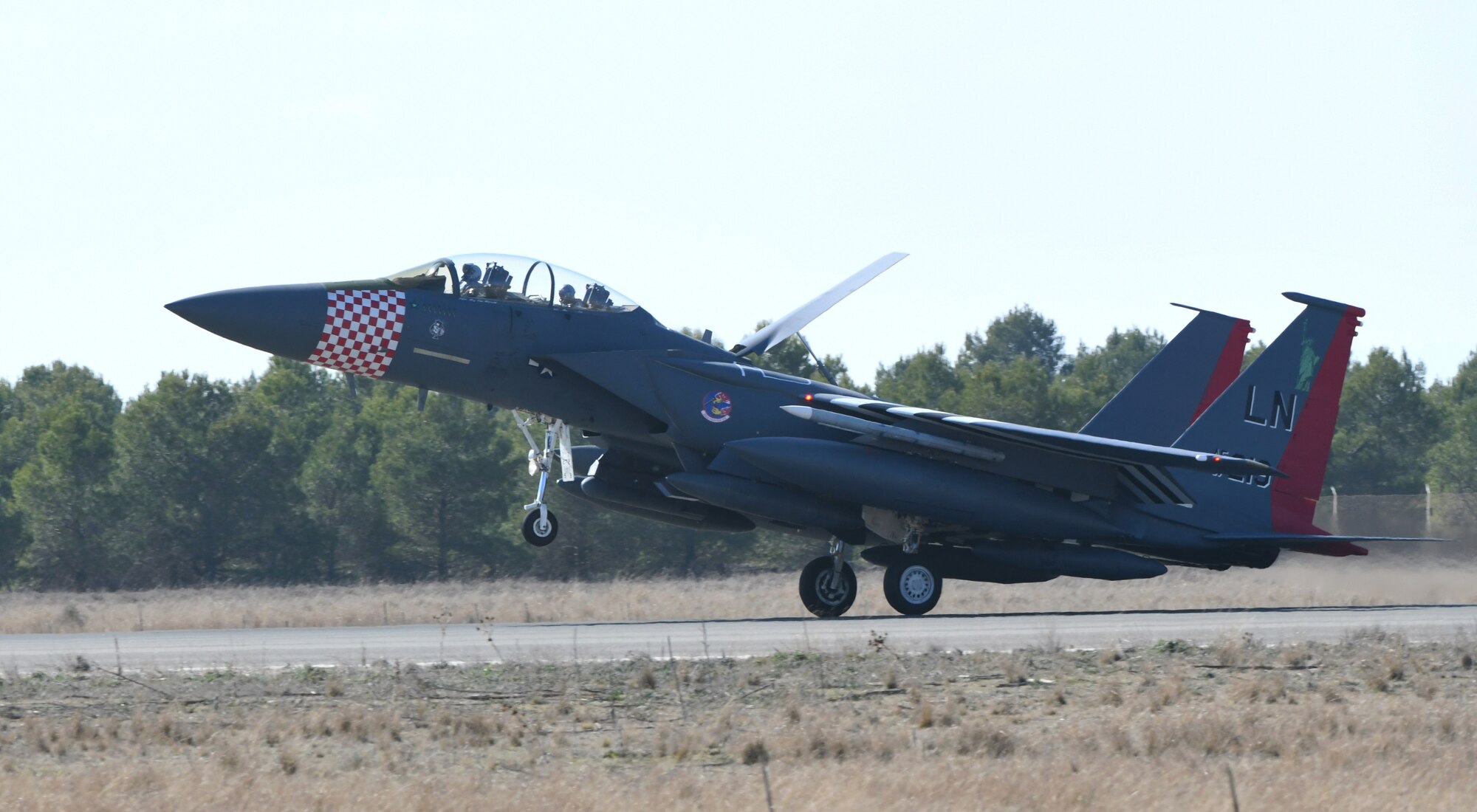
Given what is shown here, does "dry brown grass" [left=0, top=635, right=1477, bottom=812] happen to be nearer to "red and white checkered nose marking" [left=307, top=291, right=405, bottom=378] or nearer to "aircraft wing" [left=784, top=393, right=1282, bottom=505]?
"aircraft wing" [left=784, top=393, right=1282, bottom=505]

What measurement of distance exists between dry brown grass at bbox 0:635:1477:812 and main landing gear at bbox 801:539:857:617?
520 centimetres

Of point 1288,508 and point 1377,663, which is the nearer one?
point 1377,663

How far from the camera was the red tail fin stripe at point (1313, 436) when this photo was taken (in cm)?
2030

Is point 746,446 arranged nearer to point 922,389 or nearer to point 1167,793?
point 1167,793

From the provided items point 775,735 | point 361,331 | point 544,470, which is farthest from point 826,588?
point 775,735

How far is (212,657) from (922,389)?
39760 mm

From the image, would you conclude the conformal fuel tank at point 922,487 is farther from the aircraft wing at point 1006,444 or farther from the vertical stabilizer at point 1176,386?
the vertical stabilizer at point 1176,386

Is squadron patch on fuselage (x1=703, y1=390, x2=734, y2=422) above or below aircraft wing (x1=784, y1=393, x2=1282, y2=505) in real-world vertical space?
above

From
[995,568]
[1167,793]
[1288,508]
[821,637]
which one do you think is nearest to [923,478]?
[995,568]

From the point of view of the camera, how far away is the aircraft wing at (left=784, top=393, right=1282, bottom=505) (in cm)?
1781

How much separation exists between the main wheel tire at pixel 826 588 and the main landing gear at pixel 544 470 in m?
3.29

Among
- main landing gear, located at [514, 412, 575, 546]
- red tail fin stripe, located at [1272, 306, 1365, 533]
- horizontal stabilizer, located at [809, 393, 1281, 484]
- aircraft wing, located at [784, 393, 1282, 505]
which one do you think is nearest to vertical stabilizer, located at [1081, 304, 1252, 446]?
red tail fin stripe, located at [1272, 306, 1365, 533]

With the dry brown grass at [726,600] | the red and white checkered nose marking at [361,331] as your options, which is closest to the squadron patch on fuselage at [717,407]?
the red and white checkered nose marking at [361,331]

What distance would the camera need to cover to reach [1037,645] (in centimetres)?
1459
